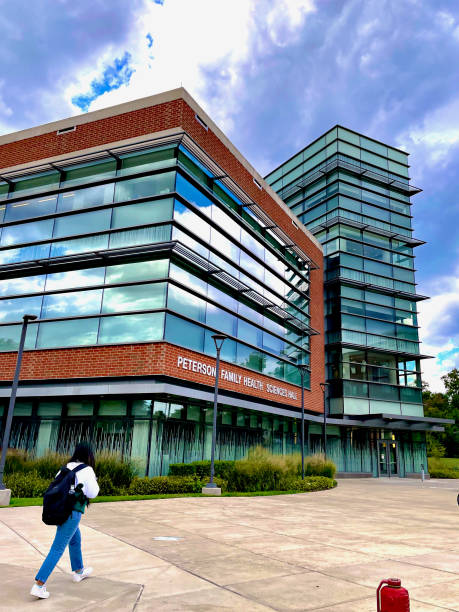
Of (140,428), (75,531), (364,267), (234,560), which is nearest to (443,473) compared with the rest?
(364,267)

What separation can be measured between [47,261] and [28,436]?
28.2ft

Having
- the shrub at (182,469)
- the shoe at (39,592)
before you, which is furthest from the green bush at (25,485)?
the shoe at (39,592)

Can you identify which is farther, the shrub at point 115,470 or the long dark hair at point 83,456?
the shrub at point 115,470

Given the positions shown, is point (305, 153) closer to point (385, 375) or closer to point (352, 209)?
point (352, 209)

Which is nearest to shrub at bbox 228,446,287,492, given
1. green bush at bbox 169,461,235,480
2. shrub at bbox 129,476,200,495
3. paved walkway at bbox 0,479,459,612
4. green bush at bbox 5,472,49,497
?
green bush at bbox 169,461,235,480

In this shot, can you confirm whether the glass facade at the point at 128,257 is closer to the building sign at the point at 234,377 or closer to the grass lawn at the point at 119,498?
the building sign at the point at 234,377

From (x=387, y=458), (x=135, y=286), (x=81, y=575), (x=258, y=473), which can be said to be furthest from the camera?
(x=387, y=458)

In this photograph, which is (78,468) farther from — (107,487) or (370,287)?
(370,287)

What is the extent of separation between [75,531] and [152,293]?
16856 millimetres

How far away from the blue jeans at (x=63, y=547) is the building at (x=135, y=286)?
14.1 m

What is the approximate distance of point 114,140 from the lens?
1009 inches

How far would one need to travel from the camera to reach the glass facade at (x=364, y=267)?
1585 inches

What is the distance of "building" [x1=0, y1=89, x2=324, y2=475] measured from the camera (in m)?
21.2

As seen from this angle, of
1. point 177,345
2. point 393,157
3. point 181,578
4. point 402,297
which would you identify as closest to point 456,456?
point 402,297
